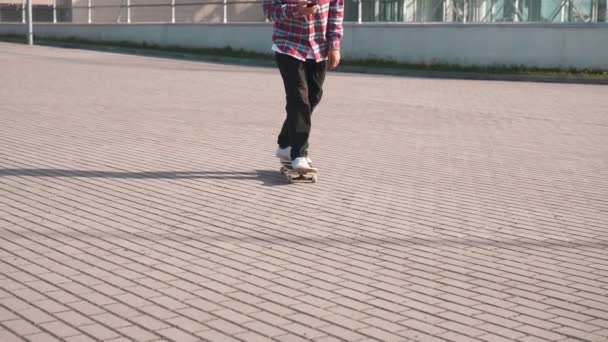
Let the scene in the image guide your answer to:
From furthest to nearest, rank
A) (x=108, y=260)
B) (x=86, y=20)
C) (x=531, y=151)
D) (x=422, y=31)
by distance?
(x=86, y=20)
(x=422, y=31)
(x=531, y=151)
(x=108, y=260)

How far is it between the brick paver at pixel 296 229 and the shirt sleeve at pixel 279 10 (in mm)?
1338

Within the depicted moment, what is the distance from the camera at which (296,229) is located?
263 inches

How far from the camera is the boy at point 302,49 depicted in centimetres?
817

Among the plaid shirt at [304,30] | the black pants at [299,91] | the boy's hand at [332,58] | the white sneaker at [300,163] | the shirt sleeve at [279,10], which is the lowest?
the white sneaker at [300,163]

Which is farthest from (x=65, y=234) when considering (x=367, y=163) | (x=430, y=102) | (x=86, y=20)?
(x=86, y=20)

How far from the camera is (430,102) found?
17000mm

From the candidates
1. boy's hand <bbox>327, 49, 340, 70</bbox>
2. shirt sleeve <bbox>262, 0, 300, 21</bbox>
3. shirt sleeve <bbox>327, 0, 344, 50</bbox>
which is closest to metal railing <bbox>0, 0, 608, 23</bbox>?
shirt sleeve <bbox>327, 0, 344, 50</bbox>

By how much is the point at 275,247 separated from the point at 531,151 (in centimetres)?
574

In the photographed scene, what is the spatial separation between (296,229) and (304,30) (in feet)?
6.99

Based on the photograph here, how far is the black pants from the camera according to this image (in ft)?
27.0

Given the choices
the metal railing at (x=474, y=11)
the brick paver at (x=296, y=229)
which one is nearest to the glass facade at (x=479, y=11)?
the metal railing at (x=474, y=11)

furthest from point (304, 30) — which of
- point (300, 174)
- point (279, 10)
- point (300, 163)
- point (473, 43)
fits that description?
point (473, 43)

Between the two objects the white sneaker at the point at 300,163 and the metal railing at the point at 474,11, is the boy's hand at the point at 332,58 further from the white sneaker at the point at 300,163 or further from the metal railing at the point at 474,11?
the metal railing at the point at 474,11

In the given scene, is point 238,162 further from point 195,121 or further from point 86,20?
point 86,20
